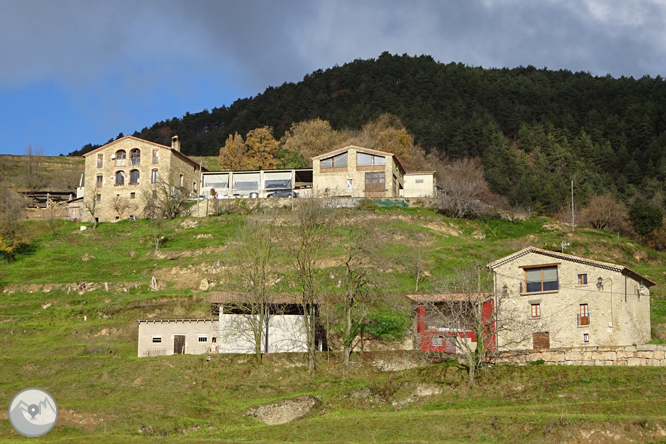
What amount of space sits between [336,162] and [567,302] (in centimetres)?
4368

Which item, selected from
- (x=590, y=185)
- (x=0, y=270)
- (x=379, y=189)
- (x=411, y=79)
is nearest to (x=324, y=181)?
(x=379, y=189)

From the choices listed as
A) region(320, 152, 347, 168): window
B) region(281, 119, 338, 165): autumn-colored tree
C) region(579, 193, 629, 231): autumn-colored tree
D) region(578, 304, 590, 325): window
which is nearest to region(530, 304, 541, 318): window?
region(578, 304, 590, 325): window

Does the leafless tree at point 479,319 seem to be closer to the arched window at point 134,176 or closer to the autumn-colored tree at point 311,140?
the arched window at point 134,176

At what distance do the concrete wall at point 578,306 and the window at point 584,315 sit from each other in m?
0.20

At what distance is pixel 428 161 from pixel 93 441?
82.7 m

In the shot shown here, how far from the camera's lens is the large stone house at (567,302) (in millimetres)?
43188

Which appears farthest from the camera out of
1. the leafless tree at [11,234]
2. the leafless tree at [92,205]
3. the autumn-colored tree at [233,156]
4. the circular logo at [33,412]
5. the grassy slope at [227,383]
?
the autumn-colored tree at [233,156]

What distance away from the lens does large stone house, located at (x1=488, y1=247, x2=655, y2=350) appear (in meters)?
43.2

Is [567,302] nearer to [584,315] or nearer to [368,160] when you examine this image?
[584,315]

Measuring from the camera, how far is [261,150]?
101812mm

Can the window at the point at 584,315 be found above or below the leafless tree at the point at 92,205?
below

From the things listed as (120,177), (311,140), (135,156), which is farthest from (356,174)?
(120,177)

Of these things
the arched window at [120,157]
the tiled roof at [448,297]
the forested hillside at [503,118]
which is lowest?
the tiled roof at [448,297]

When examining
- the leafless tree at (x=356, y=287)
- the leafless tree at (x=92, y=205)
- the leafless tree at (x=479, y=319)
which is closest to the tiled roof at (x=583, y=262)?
the leafless tree at (x=479, y=319)
